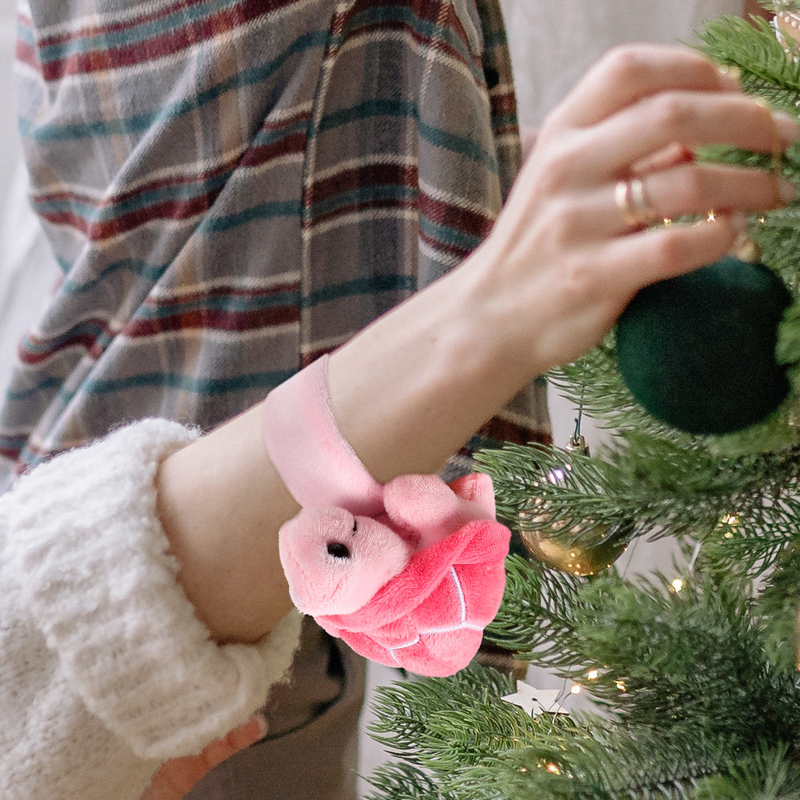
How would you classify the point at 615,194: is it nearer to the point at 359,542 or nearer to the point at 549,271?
the point at 549,271

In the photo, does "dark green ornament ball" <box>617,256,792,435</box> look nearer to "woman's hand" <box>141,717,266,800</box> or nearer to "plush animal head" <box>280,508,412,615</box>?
"plush animal head" <box>280,508,412,615</box>

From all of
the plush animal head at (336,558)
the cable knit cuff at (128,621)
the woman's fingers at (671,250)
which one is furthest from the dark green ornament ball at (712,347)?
the cable knit cuff at (128,621)

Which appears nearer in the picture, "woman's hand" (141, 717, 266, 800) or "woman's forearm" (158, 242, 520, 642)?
"woman's forearm" (158, 242, 520, 642)

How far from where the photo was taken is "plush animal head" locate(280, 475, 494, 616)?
267 millimetres

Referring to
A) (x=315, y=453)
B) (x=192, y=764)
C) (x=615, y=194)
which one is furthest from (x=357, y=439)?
→ (x=192, y=764)

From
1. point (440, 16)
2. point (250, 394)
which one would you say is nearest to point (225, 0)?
point (440, 16)

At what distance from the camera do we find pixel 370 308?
1.92 ft

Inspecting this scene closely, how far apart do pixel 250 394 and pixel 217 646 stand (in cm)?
25

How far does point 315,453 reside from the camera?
0.99 ft

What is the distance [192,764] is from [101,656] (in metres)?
0.14

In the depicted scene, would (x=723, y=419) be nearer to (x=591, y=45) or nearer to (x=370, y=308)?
(x=370, y=308)

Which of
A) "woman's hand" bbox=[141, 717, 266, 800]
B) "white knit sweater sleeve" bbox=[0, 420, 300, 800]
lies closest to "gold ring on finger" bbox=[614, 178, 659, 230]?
"white knit sweater sleeve" bbox=[0, 420, 300, 800]

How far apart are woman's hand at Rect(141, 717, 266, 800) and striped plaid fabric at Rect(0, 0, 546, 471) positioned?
9.2 inches

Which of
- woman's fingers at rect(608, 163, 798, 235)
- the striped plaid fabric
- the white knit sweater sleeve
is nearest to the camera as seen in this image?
woman's fingers at rect(608, 163, 798, 235)
